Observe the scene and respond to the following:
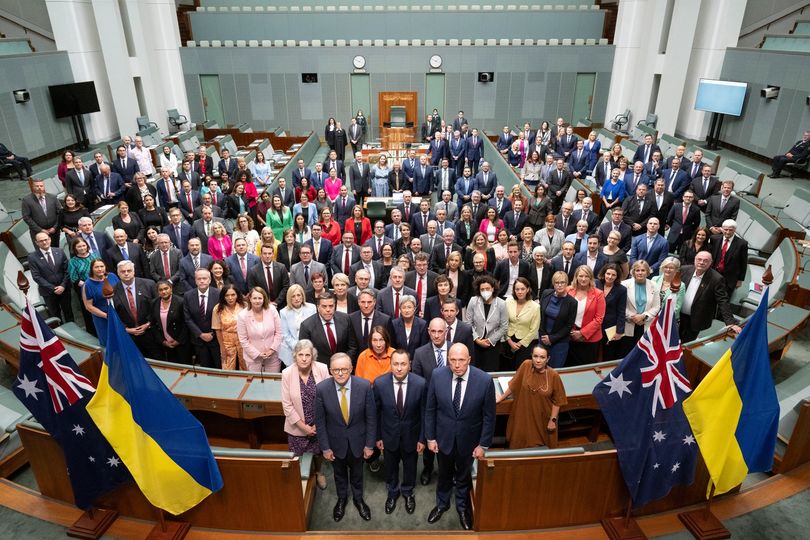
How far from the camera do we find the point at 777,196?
1123 cm

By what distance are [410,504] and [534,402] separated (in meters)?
1.29

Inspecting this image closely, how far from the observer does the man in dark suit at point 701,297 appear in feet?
18.1

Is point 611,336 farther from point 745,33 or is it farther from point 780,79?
point 745,33

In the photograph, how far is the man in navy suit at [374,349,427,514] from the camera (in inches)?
153

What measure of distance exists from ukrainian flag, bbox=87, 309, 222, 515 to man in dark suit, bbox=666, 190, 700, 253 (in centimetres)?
732

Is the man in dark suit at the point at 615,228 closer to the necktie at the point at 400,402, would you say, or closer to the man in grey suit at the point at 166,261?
the necktie at the point at 400,402

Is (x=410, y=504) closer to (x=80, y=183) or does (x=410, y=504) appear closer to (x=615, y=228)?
(x=615, y=228)

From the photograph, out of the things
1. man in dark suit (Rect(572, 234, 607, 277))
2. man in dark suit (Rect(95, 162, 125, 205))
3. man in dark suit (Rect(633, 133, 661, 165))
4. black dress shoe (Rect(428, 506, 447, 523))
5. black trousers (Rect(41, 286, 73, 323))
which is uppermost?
man in dark suit (Rect(633, 133, 661, 165))

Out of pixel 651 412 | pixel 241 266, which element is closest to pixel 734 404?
pixel 651 412

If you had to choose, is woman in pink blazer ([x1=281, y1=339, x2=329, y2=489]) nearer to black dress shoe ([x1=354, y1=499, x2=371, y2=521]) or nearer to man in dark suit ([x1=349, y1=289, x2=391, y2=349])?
black dress shoe ([x1=354, y1=499, x2=371, y2=521])

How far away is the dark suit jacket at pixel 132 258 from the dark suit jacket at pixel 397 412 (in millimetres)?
4208

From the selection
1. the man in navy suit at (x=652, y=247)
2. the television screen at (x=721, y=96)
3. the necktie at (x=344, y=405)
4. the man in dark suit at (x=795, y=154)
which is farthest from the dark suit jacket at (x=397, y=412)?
the television screen at (x=721, y=96)

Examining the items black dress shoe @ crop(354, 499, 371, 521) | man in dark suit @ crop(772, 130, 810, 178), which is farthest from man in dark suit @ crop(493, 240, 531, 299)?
man in dark suit @ crop(772, 130, 810, 178)

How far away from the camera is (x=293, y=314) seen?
5152 mm
